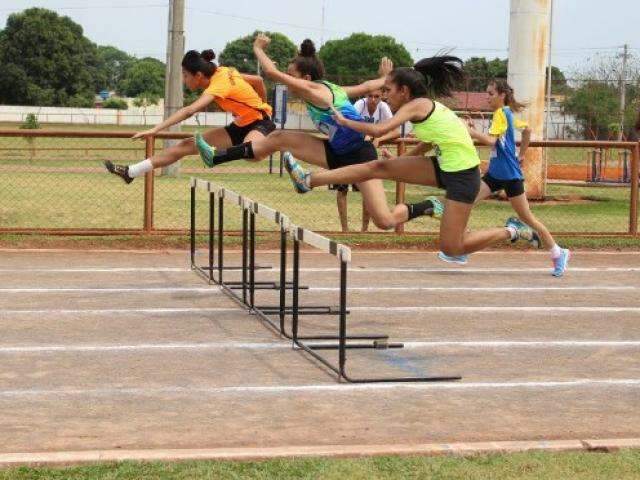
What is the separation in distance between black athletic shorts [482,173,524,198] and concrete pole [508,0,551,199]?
11.4 meters

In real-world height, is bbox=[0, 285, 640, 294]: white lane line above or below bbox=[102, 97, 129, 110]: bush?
below

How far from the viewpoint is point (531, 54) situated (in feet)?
84.9

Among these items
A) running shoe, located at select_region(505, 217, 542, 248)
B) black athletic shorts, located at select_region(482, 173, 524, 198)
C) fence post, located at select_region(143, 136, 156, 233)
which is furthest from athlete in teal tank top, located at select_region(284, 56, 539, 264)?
fence post, located at select_region(143, 136, 156, 233)

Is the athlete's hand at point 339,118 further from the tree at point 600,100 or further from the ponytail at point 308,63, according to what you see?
the tree at point 600,100

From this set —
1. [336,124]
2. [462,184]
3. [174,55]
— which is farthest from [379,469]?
[174,55]

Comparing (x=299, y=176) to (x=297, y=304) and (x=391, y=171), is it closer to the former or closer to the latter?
(x=391, y=171)

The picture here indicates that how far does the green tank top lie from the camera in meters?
10.5

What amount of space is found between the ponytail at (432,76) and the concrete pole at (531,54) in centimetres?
1515

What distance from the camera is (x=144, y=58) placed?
590 ft

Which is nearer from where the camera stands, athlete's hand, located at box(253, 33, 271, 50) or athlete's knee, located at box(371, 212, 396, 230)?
athlete's hand, located at box(253, 33, 271, 50)

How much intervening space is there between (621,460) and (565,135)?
5288 cm

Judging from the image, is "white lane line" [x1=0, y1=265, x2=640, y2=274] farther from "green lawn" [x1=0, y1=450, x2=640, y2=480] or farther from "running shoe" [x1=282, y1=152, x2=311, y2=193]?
"green lawn" [x1=0, y1=450, x2=640, y2=480]

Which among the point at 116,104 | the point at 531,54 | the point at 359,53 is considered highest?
the point at 359,53

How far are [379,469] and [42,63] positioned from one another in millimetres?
111682
